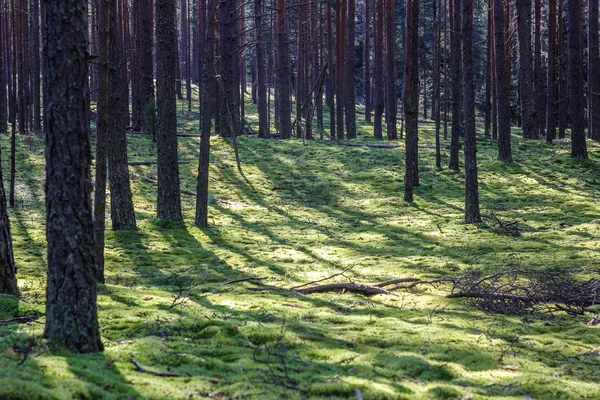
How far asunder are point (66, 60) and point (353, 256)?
26.7ft

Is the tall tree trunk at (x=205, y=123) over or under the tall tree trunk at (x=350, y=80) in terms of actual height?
under

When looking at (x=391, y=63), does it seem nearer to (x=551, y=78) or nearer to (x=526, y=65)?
(x=526, y=65)

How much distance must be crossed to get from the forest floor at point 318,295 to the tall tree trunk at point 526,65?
5.41 metres

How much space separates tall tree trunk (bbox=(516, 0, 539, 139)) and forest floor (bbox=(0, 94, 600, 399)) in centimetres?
541

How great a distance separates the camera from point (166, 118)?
1455cm

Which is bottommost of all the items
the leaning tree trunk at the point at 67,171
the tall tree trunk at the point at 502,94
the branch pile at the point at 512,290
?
the branch pile at the point at 512,290

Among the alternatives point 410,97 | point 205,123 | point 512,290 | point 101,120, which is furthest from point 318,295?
point 410,97

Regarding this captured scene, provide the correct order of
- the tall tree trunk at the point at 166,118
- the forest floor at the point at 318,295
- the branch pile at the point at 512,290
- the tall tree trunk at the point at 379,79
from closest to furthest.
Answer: the forest floor at the point at 318,295
the branch pile at the point at 512,290
the tall tree trunk at the point at 166,118
the tall tree trunk at the point at 379,79

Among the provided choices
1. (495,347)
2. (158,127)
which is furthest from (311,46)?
(495,347)

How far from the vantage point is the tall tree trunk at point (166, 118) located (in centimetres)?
1438

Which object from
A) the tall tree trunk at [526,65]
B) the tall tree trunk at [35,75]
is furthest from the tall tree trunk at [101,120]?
the tall tree trunk at [35,75]

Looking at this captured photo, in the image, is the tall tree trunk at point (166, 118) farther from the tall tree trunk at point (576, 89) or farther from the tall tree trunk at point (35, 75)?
the tall tree trunk at point (35, 75)

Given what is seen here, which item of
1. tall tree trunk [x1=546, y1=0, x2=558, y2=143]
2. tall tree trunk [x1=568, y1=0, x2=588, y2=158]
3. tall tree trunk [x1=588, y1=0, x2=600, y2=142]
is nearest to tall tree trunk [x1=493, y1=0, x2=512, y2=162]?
tall tree trunk [x1=568, y1=0, x2=588, y2=158]

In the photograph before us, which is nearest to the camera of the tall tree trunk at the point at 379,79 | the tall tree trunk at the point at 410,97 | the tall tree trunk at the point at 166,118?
the tall tree trunk at the point at 166,118
